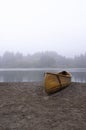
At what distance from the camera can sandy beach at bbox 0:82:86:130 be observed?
7852mm

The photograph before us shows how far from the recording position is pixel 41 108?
9586 mm

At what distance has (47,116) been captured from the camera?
28.3 feet

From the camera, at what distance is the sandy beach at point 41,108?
7.85 metres

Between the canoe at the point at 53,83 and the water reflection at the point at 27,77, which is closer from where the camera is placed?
the canoe at the point at 53,83

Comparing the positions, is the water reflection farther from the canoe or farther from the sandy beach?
the sandy beach

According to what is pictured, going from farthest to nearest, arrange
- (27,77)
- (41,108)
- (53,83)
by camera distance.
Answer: (27,77)
(53,83)
(41,108)

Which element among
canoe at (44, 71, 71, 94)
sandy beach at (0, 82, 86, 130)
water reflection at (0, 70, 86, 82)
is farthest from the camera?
water reflection at (0, 70, 86, 82)

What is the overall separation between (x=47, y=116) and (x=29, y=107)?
49.7 inches

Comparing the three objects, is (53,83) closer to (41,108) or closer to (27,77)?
(41,108)

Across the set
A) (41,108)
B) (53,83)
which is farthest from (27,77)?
(41,108)

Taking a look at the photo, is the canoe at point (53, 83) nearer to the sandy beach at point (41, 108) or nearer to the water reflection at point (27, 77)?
the sandy beach at point (41, 108)

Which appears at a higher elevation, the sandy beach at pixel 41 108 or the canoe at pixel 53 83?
the canoe at pixel 53 83

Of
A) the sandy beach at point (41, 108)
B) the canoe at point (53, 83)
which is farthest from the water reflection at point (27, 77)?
the sandy beach at point (41, 108)

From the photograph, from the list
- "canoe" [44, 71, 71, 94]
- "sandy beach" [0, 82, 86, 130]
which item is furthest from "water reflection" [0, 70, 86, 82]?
"sandy beach" [0, 82, 86, 130]
